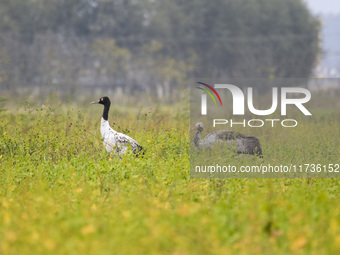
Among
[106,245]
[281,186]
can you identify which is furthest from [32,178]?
[106,245]

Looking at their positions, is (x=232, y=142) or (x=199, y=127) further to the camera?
(x=199, y=127)

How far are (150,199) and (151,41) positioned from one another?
60106 mm

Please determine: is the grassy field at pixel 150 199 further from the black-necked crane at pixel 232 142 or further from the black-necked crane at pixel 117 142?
the black-necked crane at pixel 232 142

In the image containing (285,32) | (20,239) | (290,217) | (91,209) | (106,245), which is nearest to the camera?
(106,245)

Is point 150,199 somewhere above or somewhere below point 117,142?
below

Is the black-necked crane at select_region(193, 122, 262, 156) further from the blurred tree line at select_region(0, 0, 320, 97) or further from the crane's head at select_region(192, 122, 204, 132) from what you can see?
the blurred tree line at select_region(0, 0, 320, 97)

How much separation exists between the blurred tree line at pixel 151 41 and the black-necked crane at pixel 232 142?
4665 cm

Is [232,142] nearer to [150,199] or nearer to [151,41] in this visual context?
[150,199]

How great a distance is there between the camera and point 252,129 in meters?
12.7

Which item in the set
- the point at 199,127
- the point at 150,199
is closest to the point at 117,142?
the point at 199,127

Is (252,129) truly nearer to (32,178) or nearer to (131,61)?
(32,178)

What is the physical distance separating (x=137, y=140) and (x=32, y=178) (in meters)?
2.53

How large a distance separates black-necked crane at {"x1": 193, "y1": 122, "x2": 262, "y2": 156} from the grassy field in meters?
0.31

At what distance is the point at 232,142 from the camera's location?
10.6 metres
